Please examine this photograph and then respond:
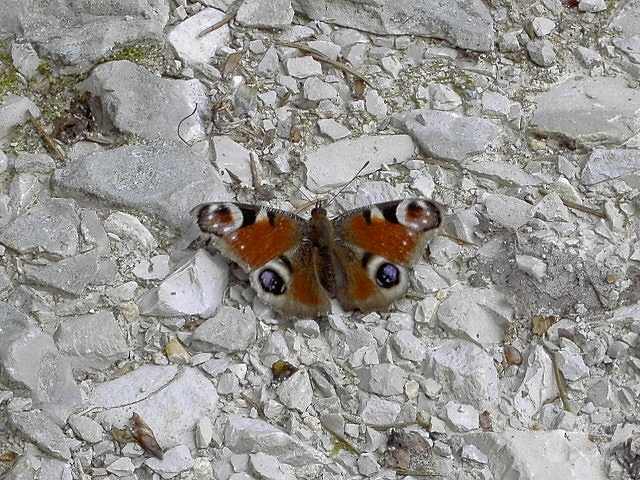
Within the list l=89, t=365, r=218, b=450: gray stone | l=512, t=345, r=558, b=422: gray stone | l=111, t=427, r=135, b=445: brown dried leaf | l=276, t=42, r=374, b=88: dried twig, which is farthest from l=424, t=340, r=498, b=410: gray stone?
l=276, t=42, r=374, b=88: dried twig

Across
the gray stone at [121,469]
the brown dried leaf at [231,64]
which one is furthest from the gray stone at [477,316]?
the brown dried leaf at [231,64]

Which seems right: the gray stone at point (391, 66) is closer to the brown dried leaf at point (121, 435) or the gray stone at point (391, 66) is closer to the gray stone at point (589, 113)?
the gray stone at point (589, 113)

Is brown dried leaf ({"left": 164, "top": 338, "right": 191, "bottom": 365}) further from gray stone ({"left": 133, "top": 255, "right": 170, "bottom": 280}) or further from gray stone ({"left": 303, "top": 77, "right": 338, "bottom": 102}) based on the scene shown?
gray stone ({"left": 303, "top": 77, "right": 338, "bottom": 102})

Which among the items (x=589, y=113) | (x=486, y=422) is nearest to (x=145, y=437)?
(x=486, y=422)

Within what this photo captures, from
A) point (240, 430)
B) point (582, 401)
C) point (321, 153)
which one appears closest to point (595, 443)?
point (582, 401)

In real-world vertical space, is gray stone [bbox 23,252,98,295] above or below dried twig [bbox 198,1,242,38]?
below

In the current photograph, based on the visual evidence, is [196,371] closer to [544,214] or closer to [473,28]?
[544,214]

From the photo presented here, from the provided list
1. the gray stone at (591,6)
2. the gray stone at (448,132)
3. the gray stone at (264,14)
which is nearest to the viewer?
the gray stone at (448,132)
